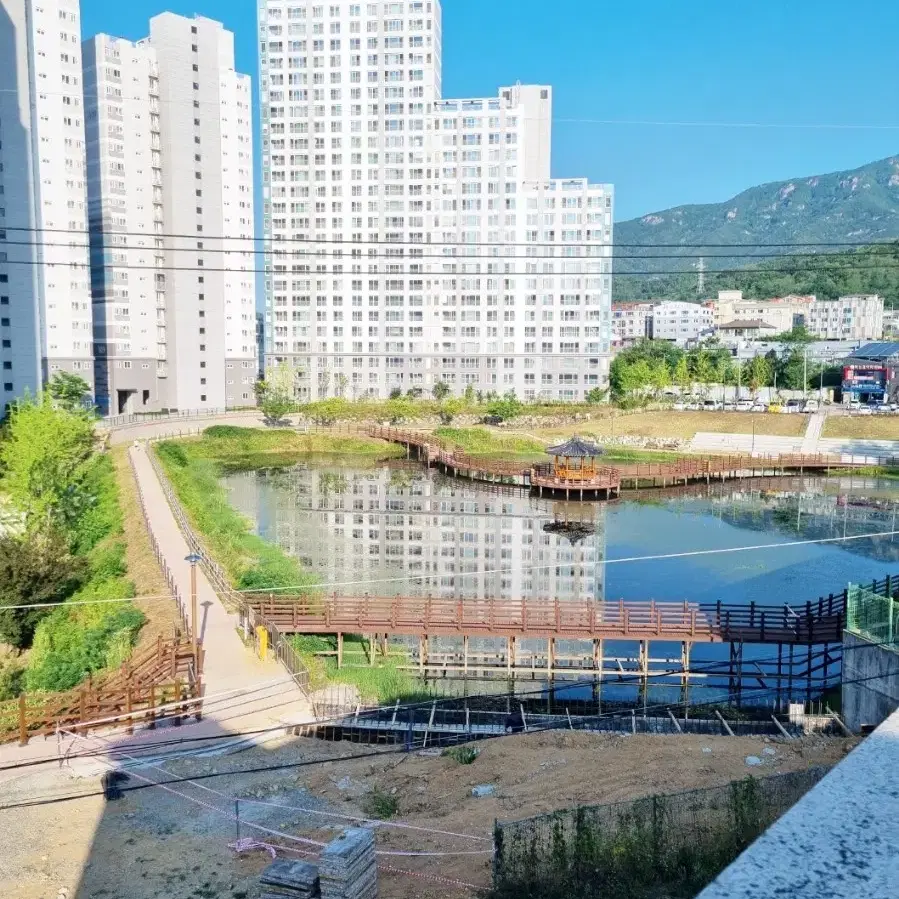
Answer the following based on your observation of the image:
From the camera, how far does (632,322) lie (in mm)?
174125

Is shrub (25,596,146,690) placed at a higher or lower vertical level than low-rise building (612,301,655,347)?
lower

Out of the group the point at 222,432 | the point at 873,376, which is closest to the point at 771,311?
Result: the point at 873,376

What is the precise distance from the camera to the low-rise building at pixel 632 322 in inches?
6649

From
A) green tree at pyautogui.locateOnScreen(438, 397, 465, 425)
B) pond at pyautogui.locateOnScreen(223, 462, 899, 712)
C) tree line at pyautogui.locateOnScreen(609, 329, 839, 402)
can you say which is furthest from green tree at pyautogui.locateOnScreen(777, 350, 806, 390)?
green tree at pyautogui.locateOnScreen(438, 397, 465, 425)

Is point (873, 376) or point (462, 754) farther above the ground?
point (873, 376)

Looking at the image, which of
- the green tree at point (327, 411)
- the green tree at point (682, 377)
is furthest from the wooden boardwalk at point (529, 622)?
the green tree at point (682, 377)

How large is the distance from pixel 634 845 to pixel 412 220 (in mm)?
78738

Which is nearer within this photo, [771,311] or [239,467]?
[239,467]

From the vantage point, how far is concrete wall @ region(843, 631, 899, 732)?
1702 cm

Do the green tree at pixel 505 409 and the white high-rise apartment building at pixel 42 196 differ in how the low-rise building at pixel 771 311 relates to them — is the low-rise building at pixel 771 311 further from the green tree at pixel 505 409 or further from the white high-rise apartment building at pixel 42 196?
the white high-rise apartment building at pixel 42 196

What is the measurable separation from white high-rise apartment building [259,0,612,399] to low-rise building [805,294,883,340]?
275 ft

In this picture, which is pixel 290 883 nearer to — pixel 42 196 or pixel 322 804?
pixel 322 804

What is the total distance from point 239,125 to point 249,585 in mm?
64392

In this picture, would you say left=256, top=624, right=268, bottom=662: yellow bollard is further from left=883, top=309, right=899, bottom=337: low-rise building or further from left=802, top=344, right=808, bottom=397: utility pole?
left=883, top=309, right=899, bottom=337: low-rise building
